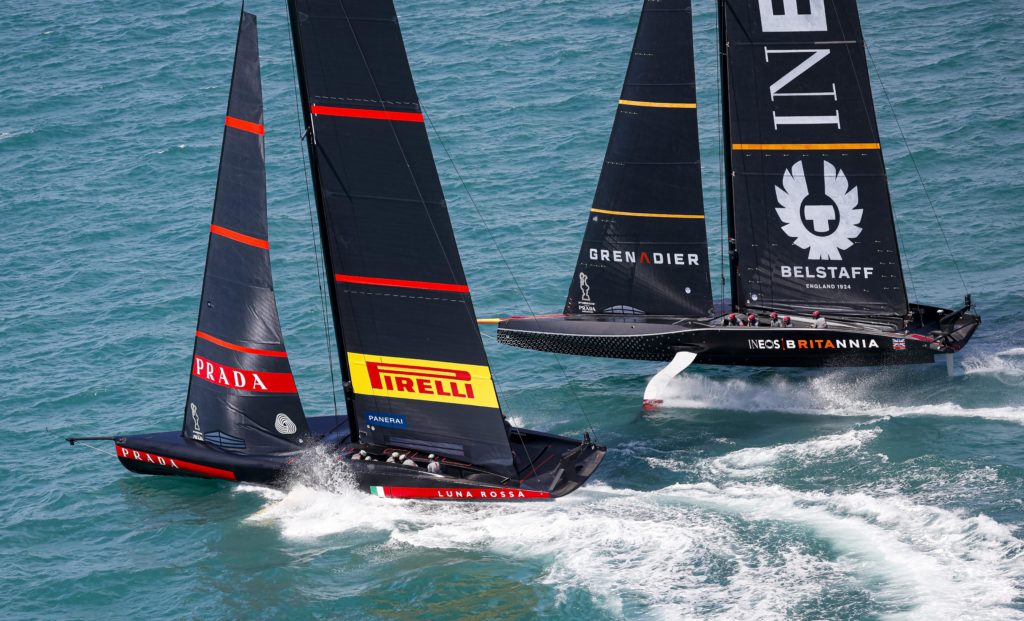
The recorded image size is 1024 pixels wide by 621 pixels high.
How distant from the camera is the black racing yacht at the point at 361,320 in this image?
88.1ft

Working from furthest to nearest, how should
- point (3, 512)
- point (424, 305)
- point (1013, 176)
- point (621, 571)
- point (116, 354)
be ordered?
point (1013, 176) → point (116, 354) → point (3, 512) → point (424, 305) → point (621, 571)

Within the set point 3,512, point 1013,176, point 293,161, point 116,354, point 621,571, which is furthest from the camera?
point 293,161

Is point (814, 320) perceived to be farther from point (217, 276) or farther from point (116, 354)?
point (116, 354)

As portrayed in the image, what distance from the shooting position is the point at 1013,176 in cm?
4428

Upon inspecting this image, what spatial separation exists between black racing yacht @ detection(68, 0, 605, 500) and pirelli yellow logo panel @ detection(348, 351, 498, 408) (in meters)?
0.03

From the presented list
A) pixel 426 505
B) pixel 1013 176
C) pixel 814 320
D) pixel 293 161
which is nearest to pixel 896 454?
pixel 814 320

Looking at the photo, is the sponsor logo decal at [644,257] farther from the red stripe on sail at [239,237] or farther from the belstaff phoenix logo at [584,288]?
the red stripe on sail at [239,237]

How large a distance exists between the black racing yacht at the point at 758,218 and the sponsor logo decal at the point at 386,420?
6.89m

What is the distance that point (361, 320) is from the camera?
28.6 m

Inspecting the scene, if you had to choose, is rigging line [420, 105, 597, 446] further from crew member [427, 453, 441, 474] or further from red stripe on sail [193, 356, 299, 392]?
red stripe on sail [193, 356, 299, 392]

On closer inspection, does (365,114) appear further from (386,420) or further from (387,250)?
(386,420)

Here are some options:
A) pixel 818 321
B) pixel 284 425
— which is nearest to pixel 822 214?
pixel 818 321

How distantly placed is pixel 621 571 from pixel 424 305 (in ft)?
22.6

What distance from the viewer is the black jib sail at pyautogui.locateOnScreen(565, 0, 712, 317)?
33656mm
